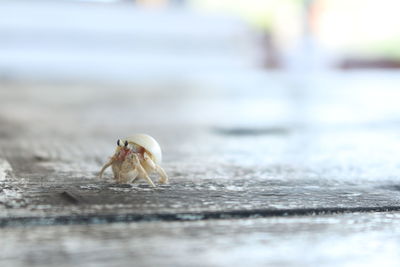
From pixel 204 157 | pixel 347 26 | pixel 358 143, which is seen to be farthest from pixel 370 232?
pixel 347 26

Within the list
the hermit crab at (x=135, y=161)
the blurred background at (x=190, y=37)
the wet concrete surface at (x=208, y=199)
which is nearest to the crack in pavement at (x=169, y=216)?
the wet concrete surface at (x=208, y=199)

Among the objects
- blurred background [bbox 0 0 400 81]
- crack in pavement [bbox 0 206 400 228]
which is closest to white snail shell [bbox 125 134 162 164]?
crack in pavement [bbox 0 206 400 228]

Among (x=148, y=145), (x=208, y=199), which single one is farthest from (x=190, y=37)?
(x=208, y=199)

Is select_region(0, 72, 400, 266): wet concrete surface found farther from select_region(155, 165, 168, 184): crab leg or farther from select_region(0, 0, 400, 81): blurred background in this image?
select_region(0, 0, 400, 81): blurred background

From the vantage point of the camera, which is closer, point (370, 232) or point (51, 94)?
point (370, 232)

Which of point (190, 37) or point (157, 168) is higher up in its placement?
point (190, 37)

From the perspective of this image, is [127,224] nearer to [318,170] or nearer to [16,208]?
[16,208]

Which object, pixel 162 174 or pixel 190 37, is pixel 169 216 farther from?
pixel 190 37
